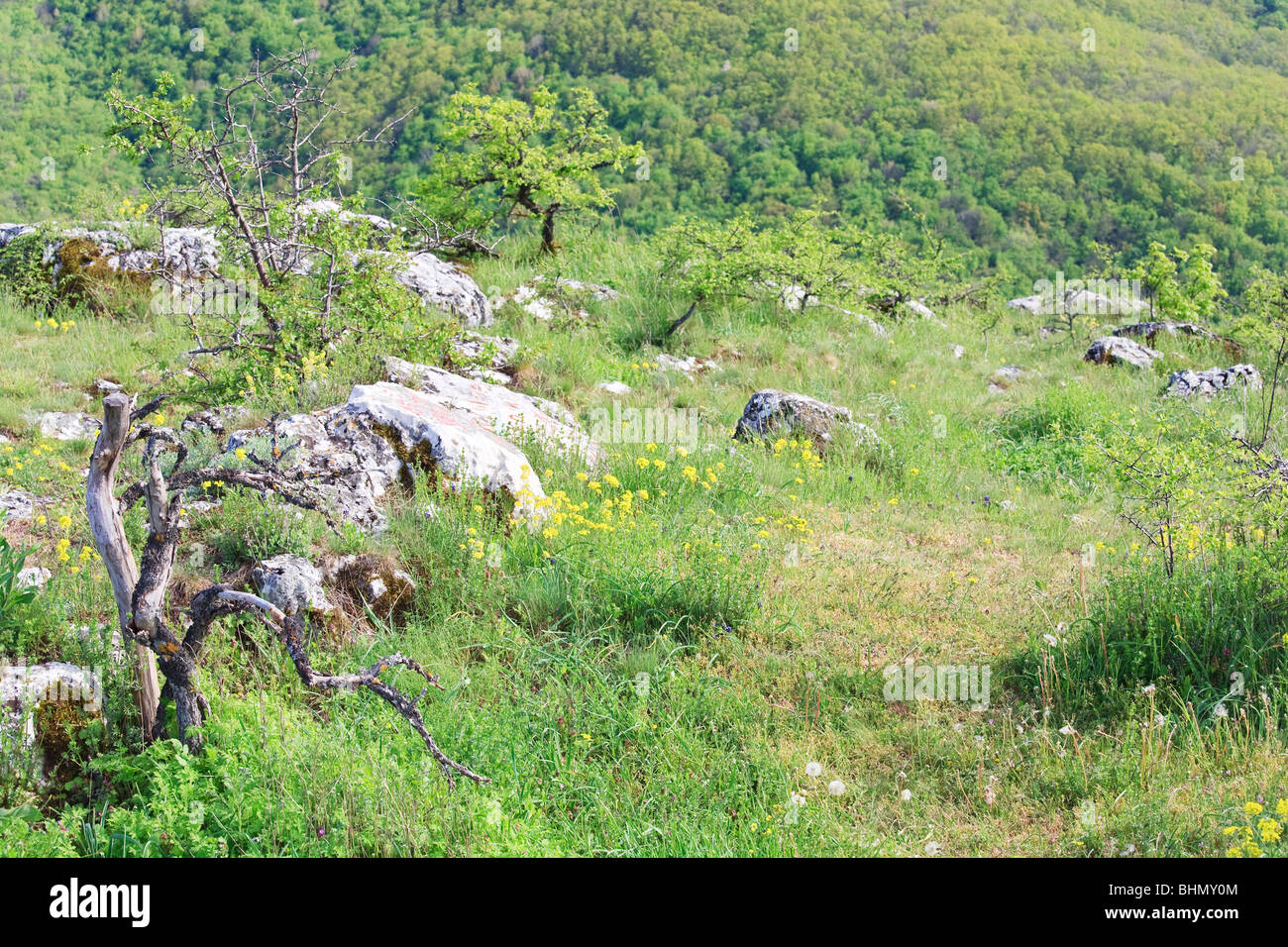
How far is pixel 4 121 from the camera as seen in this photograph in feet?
76.1

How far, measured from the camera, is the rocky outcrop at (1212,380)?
329 inches

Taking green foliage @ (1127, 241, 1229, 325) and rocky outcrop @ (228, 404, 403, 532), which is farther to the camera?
green foliage @ (1127, 241, 1229, 325)

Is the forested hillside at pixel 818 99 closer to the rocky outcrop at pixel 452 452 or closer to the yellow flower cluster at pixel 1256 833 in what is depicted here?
the rocky outcrop at pixel 452 452

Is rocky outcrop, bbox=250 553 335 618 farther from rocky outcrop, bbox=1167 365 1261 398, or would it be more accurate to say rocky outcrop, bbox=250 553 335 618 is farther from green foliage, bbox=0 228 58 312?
rocky outcrop, bbox=1167 365 1261 398

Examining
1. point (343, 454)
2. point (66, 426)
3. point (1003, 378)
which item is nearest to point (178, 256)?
point (66, 426)

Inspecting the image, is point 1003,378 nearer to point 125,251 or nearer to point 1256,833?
point 1256,833

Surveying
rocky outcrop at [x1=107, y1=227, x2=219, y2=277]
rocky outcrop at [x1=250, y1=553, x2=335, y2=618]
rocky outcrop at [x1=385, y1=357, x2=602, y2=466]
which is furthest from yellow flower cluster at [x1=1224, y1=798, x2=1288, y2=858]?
rocky outcrop at [x1=107, y1=227, x2=219, y2=277]

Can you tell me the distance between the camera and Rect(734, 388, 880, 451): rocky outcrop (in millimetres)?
6234

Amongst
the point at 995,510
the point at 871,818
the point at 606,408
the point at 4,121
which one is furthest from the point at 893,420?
the point at 4,121

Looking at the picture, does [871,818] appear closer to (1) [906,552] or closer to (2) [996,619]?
(2) [996,619]

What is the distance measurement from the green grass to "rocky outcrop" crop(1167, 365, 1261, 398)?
3440 mm

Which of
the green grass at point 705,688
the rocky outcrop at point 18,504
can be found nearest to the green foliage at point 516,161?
the green grass at point 705,688

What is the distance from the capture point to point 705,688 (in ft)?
10.9

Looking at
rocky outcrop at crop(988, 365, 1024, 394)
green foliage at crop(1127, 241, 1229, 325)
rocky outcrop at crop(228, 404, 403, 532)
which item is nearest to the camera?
rocky outcrop at crop(228, 404, 403, 532)
